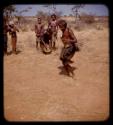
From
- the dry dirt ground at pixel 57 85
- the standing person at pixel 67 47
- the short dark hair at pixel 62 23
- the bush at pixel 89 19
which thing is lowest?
the dry dirt ground at pixel 57 85

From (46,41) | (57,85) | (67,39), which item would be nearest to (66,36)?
(67,39)

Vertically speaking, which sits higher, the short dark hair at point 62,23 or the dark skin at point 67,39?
the short dark hair at point 62,23

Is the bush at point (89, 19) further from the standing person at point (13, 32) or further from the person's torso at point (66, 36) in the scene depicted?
the standing person at point (13, 32)

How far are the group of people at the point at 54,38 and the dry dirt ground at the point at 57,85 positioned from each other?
0.06m

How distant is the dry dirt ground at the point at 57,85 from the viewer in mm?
4156

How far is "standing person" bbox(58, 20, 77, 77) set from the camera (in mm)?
4184

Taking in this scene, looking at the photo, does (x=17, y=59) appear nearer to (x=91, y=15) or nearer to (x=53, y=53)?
(x=53, y=53)

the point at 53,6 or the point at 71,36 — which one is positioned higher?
the point at 53,6

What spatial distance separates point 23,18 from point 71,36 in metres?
0.62

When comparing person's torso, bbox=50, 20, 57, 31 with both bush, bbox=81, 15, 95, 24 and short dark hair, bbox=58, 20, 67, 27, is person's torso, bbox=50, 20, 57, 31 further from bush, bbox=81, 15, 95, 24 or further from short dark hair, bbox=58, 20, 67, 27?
bush, bbox=81, 15, 95, 24

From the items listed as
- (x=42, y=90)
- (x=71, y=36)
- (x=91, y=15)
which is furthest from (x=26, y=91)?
(x=91, y=15)

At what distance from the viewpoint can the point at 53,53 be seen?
4.20 m

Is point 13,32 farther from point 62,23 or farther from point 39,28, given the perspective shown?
point 62,23

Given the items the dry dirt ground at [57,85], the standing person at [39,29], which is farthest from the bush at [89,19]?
the standing person at [39,29]
